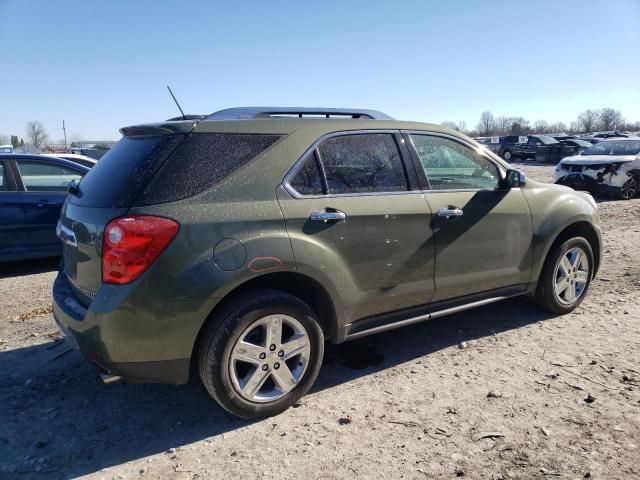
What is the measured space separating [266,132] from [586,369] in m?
2.82

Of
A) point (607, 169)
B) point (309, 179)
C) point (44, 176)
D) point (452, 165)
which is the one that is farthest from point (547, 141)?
point (309, 179)

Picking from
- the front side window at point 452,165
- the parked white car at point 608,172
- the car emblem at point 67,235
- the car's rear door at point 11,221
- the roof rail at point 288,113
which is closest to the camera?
the car emblem at point 67,235

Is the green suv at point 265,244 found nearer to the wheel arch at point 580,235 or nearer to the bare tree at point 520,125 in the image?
the wheel arch at point 580,235

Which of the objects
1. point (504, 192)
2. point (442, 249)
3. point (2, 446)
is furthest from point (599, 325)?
point (2, 446)

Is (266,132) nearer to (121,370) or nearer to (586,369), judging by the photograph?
(121,370)

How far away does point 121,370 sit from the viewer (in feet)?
9.04

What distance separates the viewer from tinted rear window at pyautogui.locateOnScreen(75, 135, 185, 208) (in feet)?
9.23

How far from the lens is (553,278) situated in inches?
178

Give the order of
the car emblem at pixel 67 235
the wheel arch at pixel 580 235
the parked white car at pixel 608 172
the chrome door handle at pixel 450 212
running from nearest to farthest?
1. the car emblem at pixel 67 235
2. the chrome door handle at pixel 450 212
3. the wheel arch at pixel 580 235
4. the parked white car at pixel 608 172

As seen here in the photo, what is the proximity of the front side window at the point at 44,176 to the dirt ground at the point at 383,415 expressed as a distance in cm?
284

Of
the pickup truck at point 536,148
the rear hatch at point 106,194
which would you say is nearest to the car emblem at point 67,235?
the rear hatch at point 106,194

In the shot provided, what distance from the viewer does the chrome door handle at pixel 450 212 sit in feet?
12.1

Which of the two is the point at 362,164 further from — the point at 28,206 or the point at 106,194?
the point at 28,206

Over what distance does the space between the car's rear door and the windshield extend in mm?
14231
